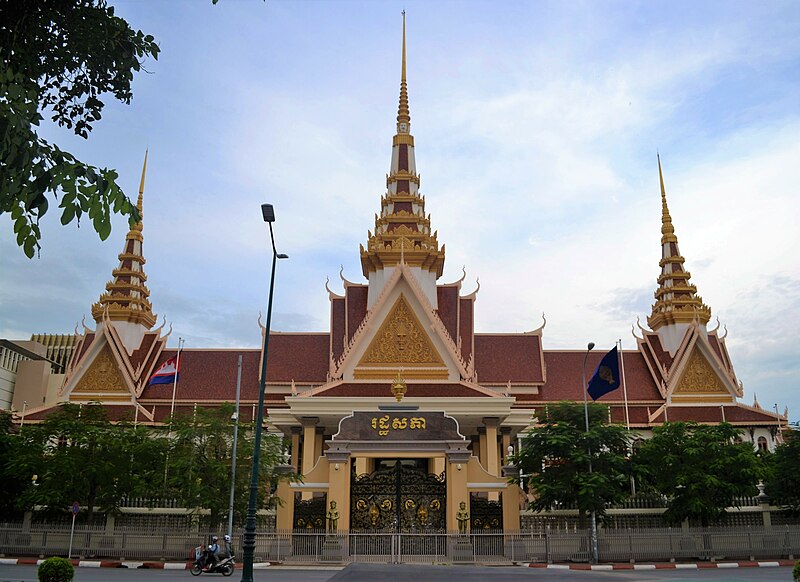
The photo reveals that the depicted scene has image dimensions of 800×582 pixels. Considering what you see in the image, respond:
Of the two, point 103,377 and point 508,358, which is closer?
point 103,377

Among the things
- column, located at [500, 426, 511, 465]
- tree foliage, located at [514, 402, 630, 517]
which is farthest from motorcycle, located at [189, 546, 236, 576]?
column, located at [500, 426, 511, 465]

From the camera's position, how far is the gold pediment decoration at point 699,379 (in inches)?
1558

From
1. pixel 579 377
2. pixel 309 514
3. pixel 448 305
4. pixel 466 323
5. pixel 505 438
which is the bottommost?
pixel 309 514

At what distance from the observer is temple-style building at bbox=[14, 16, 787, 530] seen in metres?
23.1

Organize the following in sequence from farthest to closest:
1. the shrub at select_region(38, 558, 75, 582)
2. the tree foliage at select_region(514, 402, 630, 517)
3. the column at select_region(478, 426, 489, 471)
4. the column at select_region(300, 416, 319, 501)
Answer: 1. the column at select_region(478, 426, 489, 471)
2. the column at select_region(300, 416, 319, 501)
3. the tree foliage at select_region(514, 402, 630, 517)
4. the shrub at select_region(38, 558, 75, 582)

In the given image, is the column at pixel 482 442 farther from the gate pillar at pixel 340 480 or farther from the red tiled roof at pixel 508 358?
the gate pillar at pixel 340 480

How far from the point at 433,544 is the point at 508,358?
2008cm

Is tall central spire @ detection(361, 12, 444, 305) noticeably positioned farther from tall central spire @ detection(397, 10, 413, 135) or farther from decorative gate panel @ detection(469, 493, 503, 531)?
decorative gate panel @ detection(469, 493, 503, 531)

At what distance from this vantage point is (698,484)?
23688 mm

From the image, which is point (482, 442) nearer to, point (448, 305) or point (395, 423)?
point (395, 423)

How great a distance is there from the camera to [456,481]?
902 inches

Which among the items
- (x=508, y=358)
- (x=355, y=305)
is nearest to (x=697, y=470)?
(x=508, y=358)

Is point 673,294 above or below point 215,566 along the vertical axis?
above

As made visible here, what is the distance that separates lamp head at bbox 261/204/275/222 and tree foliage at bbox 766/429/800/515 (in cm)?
2026
